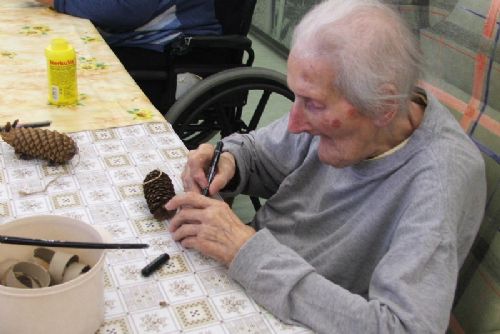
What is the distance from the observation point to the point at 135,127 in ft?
4.32

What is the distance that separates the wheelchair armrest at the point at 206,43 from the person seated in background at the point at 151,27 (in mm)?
97

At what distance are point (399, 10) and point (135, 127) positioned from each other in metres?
0.65

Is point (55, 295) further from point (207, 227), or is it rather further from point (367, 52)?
point (367, 52)

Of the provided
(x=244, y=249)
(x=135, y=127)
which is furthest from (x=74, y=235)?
(x=135, y=127)

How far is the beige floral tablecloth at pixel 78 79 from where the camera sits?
1.33 metres

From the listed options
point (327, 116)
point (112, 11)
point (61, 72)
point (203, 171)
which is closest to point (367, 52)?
point (327, 116)

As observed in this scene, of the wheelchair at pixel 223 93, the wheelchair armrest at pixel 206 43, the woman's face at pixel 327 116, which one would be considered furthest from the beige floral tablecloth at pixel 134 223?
the wheelchair armrest at pixel 206 43

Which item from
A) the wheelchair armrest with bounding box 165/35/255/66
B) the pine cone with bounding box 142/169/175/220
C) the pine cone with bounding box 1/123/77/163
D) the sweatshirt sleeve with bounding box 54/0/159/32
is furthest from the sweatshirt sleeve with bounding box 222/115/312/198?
the sweatshirt sleeve with bounding box 54/0/159/32

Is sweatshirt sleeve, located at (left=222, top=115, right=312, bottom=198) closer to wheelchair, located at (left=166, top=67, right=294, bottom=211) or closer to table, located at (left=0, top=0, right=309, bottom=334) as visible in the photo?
table, located at (left=0, top=0, right=309, bottom=334)

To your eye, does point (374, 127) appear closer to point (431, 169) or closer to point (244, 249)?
point (431, 169)

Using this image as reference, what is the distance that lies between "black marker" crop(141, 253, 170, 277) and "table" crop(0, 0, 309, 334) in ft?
0.03

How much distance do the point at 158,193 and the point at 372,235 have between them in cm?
40

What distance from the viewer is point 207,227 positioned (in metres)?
0.96

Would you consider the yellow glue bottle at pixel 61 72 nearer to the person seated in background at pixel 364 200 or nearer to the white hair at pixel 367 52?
the person seated in background at pixel 364 200
